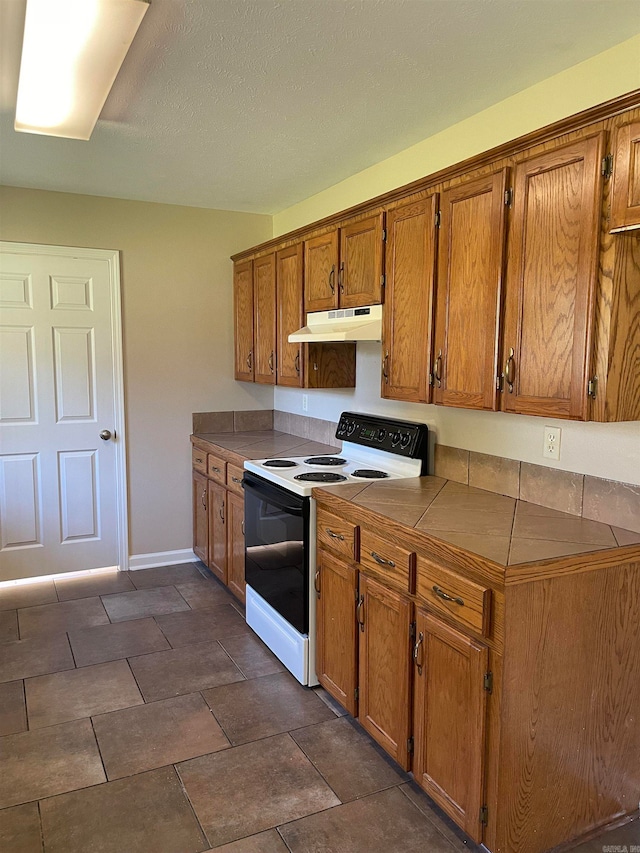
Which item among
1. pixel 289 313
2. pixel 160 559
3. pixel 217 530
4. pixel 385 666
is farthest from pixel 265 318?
pixel 385 666

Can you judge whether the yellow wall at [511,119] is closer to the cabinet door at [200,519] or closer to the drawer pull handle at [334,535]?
the drawer pull handle at [334,535]

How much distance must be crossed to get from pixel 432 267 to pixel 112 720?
2.31 metres

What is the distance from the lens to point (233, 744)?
95.4 inches

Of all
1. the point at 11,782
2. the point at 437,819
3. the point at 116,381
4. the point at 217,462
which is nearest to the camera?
the point at 437,819

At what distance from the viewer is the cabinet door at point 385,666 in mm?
2146

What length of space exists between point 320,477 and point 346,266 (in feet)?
3.53

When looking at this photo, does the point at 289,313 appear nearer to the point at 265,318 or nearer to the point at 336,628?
the point at 265,318

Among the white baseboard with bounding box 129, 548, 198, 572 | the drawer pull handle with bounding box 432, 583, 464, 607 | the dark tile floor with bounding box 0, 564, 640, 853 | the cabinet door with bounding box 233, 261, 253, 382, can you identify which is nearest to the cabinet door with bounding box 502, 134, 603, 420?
the drawer pull handle with bounding box 432, 583, 464, 607

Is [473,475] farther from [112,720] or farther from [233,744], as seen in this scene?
[112,720]

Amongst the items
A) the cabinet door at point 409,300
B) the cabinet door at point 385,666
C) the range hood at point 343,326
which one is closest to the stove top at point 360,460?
the cabinet door at point 409,300

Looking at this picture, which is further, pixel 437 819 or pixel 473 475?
pixel 473 475

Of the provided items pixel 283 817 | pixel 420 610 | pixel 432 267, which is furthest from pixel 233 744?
pixel 432 267

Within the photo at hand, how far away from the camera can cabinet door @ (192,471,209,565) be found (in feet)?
13.9

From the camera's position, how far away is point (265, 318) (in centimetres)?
402
